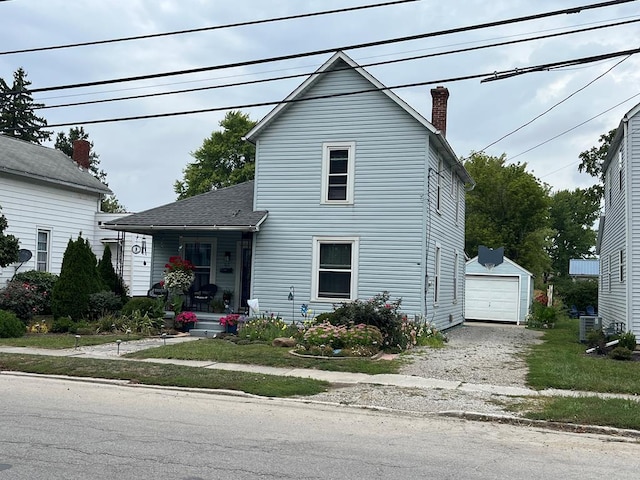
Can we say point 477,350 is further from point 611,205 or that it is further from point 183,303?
point 183,303

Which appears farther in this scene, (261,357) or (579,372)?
(261,357)

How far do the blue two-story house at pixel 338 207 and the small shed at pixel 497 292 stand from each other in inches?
441

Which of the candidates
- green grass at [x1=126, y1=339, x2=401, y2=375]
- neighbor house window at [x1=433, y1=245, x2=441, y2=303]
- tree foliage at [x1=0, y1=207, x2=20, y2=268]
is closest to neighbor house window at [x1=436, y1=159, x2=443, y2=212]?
neighbor house window at [x1=433, y1=245, x2=441, y2=303]

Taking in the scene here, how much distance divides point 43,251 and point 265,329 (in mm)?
12311

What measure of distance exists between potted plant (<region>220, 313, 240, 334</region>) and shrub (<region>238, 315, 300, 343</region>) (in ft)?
1.17

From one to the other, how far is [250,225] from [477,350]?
713 cm

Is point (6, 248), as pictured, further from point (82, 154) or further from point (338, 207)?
point (82, 154)

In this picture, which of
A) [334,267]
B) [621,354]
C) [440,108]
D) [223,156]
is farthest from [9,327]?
[223,156]

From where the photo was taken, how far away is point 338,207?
1984cm

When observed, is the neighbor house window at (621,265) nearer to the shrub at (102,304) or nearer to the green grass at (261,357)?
the green grass at (261,357)

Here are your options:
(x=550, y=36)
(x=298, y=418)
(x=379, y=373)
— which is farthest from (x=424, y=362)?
(x=550, y=36)

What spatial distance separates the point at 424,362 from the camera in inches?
569

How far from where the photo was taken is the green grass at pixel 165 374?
11047 mm

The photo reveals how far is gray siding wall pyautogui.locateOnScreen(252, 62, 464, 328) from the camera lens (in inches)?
754
